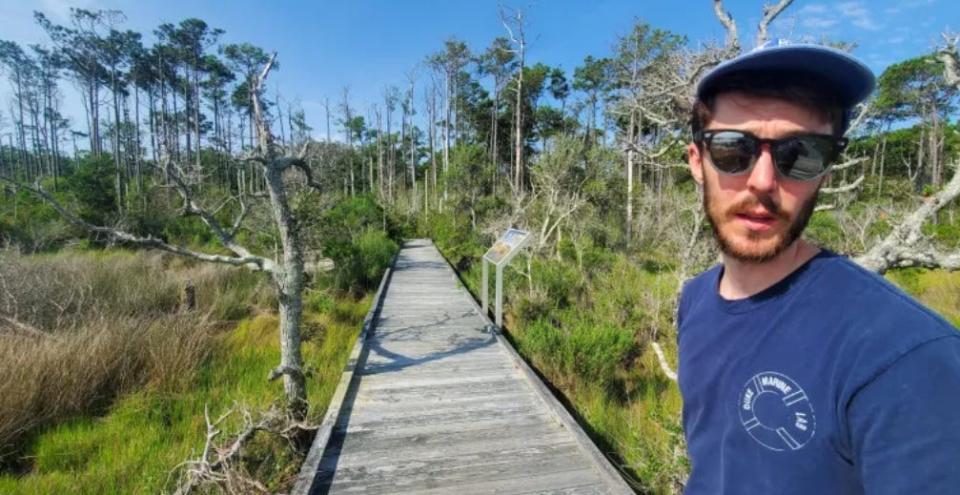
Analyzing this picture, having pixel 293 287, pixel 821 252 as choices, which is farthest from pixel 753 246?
pixel 293 287

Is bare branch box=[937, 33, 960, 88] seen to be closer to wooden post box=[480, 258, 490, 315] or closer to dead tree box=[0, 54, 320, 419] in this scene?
dead tree box=[0, 54, 320, 419]

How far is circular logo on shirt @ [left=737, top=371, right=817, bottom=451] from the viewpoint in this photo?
73 centimetres

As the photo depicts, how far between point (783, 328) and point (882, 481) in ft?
0.92

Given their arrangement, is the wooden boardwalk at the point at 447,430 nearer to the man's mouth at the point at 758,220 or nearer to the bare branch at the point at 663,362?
the bare branch at the point at 663,362

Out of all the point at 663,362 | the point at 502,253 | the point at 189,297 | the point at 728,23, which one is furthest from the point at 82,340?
the point at 728,23

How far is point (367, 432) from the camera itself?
3.43m

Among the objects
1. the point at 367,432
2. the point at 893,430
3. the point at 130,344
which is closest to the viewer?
the point at 893,430

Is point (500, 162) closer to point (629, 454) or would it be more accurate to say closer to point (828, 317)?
point (629, 454)

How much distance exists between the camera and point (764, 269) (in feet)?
3.04

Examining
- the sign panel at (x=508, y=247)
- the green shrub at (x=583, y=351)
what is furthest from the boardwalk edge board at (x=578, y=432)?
the sign panel at (x=508, y=247)

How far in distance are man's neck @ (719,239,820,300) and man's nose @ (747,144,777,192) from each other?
0.44ft

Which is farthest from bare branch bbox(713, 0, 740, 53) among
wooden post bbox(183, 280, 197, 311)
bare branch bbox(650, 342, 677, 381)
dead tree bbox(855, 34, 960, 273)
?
wooden post bbox(183, 280, 197, 311)

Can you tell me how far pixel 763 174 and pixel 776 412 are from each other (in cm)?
47

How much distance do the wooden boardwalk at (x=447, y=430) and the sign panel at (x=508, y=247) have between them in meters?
1.09
